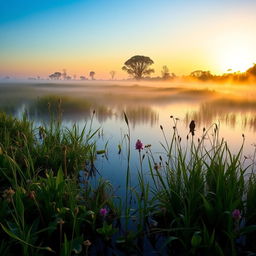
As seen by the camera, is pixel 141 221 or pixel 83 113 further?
pixel 83 113

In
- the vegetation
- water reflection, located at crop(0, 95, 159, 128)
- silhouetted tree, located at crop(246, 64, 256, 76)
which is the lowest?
the vegetation

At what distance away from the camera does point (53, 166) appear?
4.04 meters

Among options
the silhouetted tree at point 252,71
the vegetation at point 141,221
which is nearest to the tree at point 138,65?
the silhouetted tree at point 252,71

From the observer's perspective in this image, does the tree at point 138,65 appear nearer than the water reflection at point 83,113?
No

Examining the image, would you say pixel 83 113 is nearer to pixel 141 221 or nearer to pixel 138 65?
pixel 141 221

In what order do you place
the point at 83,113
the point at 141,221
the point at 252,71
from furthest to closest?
1. the point at 252,71
2. the point at 83,113
3. the point at 141,221

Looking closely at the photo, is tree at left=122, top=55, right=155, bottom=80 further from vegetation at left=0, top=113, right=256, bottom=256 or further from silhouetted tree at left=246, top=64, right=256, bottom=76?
vegetation at left=0, top=113, right=256, bottom=256

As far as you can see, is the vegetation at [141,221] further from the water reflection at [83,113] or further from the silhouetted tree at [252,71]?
the silhouetted tree at [252,71]

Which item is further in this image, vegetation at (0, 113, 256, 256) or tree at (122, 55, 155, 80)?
tree at (122, 55, 155, 80)

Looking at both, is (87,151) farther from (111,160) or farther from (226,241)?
(226,241)

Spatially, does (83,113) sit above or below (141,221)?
above

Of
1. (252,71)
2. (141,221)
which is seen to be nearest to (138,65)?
(252,71)

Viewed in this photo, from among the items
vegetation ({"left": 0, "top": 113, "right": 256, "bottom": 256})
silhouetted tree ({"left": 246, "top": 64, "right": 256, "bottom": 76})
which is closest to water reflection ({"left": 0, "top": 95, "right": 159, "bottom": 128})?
vegetation ({"left": 0, "top": 113, "right": 256, "bottom": 256})

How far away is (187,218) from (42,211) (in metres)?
1.48
